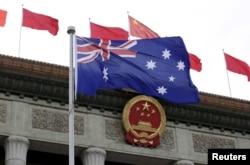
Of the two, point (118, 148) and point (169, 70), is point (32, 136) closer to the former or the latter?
point (118, 148)

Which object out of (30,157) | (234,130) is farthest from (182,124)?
(30,157)

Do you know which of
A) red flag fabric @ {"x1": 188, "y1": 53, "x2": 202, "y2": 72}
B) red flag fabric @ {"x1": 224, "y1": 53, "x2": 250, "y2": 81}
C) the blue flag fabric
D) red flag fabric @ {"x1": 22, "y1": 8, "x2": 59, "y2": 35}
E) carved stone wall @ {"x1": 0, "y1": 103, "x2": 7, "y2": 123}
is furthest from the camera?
red flag fabric @ {"x1": 224, "y1": 53, "x2": 250, "y2": 81}

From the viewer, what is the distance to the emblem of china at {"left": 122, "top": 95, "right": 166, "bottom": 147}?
86.0 feet

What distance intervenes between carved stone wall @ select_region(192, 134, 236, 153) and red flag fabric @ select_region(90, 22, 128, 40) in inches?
224

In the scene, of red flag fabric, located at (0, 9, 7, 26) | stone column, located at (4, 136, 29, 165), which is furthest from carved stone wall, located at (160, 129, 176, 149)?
red flag fabric, located at (0, 9, 7, 26)

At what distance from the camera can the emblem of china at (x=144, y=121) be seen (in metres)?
26.2

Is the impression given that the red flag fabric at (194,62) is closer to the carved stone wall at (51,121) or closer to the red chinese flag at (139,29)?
the red chinese flag at (139,29)

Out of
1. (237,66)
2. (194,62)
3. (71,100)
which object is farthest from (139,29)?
(71,100)

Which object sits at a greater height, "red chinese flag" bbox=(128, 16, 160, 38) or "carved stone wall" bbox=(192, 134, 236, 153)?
"red chinese flag" bbox=(128, 16, 160, 38)

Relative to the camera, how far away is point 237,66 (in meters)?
30.9

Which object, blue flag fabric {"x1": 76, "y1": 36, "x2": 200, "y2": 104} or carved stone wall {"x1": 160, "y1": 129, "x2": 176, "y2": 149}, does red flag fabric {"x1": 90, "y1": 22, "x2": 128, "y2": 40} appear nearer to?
blue flag fabric {"x1": 76, "y1": 36, "x2": 200, "y2": 104}

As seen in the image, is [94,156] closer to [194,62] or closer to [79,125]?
[79,125]

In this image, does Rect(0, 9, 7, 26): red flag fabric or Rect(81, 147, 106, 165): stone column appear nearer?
Rect(81, 147, 106, 165): stone column

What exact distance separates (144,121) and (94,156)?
2.85 m
